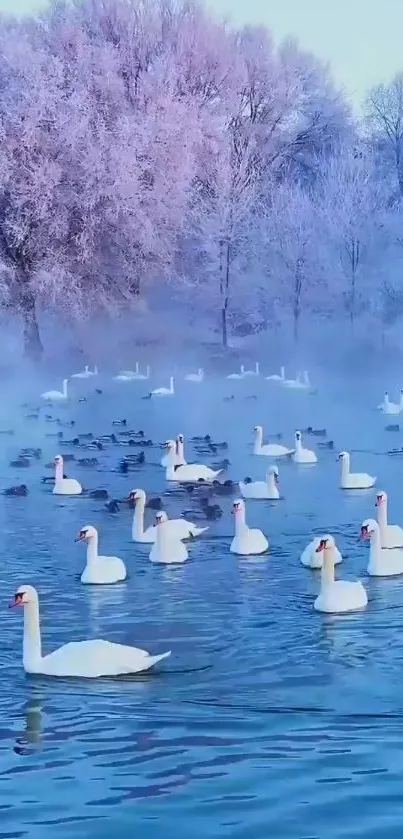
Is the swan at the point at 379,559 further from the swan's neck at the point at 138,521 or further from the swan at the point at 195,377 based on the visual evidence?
the swan at the point at 195,377

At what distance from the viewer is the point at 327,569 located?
11.8 m

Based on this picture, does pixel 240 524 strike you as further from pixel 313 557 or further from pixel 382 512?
pixel 382 512

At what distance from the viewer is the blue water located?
736 cm

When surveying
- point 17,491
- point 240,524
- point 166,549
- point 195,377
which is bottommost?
point 166,549

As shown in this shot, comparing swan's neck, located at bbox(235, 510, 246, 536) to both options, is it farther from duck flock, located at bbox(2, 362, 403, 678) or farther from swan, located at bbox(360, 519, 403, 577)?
swan, located at bbox(360, 519, 403, 577)

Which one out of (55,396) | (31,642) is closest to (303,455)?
(55,396)

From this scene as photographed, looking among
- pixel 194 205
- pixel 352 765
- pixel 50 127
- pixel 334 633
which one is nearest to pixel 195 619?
pixel 334 633

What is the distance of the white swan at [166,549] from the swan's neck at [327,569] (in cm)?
244

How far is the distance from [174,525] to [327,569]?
350cm

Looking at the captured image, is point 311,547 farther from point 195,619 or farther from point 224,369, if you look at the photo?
point 224,369

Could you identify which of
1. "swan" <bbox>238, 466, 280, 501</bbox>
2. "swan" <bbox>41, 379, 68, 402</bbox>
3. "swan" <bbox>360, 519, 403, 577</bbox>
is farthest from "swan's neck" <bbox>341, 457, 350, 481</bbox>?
"swan" <bbox>41, 379, 68, 402</bbox>

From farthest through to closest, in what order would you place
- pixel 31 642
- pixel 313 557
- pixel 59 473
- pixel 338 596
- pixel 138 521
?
1. pixel 59 473
2. pixel 138 521
3. pixel 313 557
4. pixel 338 596
5. pixel 31 642

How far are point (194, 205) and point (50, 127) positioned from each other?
20.3 feet

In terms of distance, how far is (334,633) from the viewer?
10.9 meters
